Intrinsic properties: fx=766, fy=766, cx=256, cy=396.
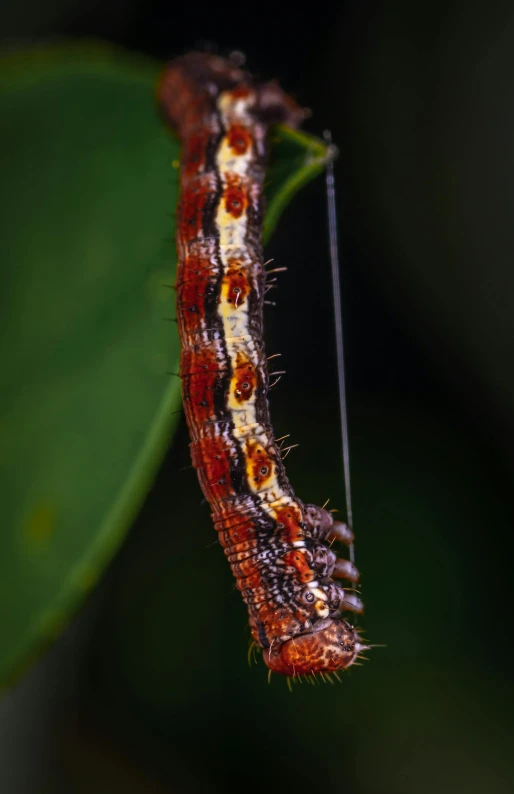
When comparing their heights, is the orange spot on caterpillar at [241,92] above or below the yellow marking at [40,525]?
above

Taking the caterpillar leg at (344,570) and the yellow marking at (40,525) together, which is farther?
the caterpillar leg at (344,570)

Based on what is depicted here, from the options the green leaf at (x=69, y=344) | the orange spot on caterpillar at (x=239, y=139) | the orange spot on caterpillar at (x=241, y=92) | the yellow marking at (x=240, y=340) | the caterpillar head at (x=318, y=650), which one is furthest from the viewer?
the orange spot on caterpillar at (x=241, y=92)

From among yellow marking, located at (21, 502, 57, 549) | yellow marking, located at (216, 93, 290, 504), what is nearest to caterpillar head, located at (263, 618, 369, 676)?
yellow marking, located at (216, 93, 290, 504)

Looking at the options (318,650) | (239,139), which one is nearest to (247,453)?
(318,650)

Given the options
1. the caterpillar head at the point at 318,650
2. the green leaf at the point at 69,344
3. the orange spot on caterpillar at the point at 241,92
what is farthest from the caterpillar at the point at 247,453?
the orange spot on caterpillar at the point at 241,92

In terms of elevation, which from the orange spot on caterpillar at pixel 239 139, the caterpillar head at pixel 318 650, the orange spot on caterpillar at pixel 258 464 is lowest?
the caterpillar head at pixel 318 650

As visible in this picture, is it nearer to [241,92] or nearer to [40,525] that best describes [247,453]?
[40,525]

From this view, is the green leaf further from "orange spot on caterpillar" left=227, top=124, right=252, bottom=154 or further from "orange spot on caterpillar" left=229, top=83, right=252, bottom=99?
"orange spot on caterpillar" left=229, top=83, right=252, bottom=99

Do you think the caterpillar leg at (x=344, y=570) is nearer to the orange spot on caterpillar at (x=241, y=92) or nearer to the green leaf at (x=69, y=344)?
the green leaf at (x=69, y=344)

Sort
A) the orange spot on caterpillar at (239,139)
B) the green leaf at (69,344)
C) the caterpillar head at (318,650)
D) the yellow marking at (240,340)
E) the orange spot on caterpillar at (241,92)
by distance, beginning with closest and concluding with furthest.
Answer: the green leaf at (69,344)
the caterpillar head at (318,650)
the yellow marking at (240,340)
the orange spot on caterpillar at (239,139)
the orange spot on caterpillar at (241,92)
